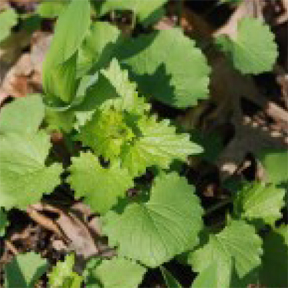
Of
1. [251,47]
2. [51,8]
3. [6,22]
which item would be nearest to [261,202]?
[251,47]

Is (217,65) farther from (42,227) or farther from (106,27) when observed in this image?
→ (42,227)

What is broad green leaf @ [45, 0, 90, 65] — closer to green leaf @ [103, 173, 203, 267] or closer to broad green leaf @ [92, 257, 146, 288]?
green leaf @ [103, 173, 203, 267]

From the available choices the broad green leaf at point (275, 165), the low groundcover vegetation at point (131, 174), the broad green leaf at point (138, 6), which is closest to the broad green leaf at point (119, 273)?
the low groundcover vegetation at point (131, 174)

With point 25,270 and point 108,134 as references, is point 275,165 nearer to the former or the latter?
point 108,134

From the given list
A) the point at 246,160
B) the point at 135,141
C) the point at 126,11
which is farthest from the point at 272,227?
Result: the point at 126,11

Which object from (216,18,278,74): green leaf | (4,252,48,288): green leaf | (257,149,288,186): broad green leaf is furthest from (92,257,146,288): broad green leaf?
(216,18,278,74): green leaf
